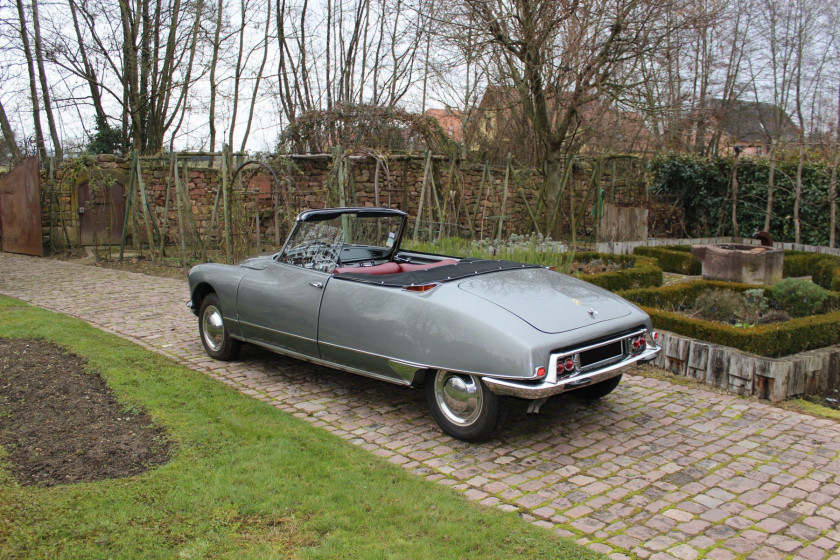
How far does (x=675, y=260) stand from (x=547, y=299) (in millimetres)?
8384

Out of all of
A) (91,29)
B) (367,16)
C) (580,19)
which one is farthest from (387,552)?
(367,16)

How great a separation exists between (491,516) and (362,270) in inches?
101

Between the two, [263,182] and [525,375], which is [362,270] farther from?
[263,182]

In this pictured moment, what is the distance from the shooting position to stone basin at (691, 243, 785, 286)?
991cm

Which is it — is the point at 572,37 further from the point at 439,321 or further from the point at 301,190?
the point at 439,321

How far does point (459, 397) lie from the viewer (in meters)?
4.21

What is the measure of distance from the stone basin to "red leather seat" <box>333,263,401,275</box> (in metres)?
6.71

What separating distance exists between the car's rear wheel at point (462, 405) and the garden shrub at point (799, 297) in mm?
4411

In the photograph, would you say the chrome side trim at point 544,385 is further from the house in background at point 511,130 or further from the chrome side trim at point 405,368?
the house in background at point 511,130

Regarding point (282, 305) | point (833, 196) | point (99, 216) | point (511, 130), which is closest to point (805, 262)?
point (833, 196)

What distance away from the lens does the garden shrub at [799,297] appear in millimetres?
6750

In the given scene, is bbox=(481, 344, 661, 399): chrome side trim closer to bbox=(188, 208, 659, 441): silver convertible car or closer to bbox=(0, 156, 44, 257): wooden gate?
bbox=(188, 208, 659, 441): silver convertible car

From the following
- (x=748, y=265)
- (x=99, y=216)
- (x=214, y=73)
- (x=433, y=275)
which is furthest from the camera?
(x=214, y=73)

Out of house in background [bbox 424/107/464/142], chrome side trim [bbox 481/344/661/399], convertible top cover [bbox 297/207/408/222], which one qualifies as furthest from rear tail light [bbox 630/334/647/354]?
house in background [bbox 424/107/464/142]
